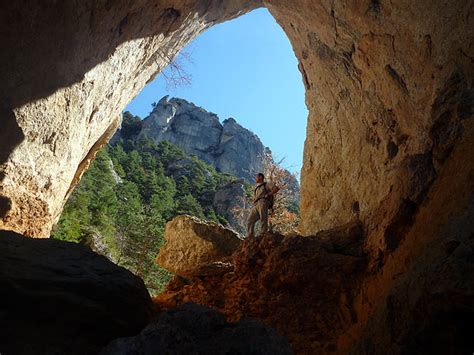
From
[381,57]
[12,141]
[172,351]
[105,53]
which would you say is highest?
[105,53]

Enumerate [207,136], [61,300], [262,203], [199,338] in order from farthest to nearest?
[207,136]
[262,203]
[61,300]
[199,338]

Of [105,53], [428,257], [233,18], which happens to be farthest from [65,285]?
[233,18]

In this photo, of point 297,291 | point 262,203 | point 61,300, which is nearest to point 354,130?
point 262,203

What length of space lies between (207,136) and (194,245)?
242 feet

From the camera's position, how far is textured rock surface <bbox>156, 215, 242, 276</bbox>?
8.96 meters

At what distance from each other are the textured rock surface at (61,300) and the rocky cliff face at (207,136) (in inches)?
2855

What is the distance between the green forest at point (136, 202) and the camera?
1925cm

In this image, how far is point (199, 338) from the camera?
3127 mm

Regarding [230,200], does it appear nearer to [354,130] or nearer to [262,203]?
[262,203]

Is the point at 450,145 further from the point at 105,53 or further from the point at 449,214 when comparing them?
the point at 105,53

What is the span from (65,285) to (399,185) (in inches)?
184

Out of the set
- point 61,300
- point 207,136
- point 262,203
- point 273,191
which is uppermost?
point 207,136

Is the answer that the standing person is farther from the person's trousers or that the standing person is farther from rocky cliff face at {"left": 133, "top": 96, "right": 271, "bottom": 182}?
rocky cliff face at {"left": 133, "top": 96, "right": 271, "bottom": 182}

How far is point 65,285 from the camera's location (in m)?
3.44
